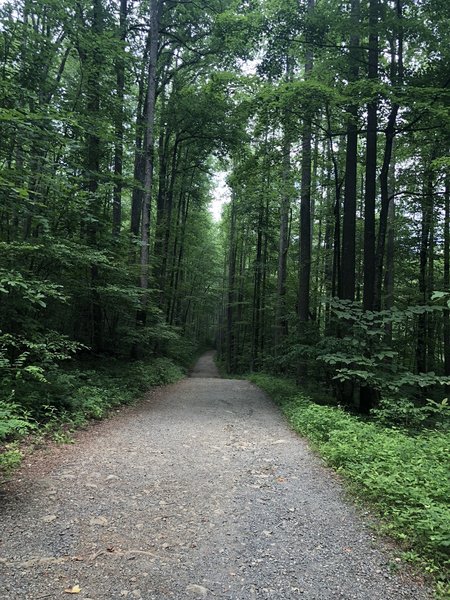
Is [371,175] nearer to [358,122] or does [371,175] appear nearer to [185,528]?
[358,122]

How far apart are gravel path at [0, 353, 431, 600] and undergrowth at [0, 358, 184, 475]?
14.9 inches

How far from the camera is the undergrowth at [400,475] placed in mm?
2926

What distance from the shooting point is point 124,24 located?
13.2m

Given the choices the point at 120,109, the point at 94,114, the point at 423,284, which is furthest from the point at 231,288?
the point at 94,114

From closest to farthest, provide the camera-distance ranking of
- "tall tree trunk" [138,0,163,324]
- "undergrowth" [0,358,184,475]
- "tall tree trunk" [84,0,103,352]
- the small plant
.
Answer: the small plant
"undergrowth" [0,358,184,475]
"tall tree trunk" [84,0,103,352]
"tall tree trunk" [138,0,163,324]

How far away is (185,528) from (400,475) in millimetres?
2384

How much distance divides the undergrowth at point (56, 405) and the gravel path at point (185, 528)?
0.38 metres

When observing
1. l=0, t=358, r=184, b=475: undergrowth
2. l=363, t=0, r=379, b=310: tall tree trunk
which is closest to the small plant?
l=0, t=358, r=184, b=475: undergrowth

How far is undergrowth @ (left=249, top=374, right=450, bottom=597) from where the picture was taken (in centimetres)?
293

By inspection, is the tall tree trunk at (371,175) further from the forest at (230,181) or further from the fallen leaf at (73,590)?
the fallen leaf at (73,590)

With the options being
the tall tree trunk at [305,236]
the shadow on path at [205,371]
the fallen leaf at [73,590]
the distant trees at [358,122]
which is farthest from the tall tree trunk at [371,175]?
the shadow on path at [205,371]

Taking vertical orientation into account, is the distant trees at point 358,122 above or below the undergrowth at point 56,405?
above

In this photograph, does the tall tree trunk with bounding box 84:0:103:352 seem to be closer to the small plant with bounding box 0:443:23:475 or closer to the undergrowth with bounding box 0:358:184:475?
the undergrowth with bounding box 0:358:184:475

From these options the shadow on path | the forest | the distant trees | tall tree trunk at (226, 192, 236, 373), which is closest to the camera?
the forest
